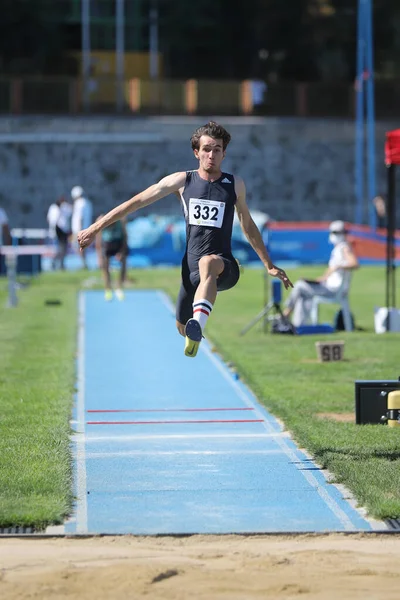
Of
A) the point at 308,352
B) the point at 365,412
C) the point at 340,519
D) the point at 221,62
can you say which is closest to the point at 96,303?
the point at 308,352

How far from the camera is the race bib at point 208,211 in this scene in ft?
30.9

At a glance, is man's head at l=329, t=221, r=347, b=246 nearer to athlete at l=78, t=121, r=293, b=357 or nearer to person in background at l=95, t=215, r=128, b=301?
person in background at l=95, t=215, r=128, b=301

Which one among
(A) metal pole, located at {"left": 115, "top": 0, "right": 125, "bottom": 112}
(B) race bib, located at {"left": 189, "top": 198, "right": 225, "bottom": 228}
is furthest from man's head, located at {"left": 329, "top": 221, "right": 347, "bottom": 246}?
(A) metal pole, located at {"left": 115, "top": 0, "right": 125, "bottom": 112}

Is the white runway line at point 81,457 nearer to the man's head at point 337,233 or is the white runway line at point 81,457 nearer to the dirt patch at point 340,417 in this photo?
the dirt patch at point 340,417

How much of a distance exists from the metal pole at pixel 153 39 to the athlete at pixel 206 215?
38960 millimetres

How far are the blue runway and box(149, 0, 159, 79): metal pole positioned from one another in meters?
33.0

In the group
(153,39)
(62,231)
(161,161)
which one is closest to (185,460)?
(62,231)

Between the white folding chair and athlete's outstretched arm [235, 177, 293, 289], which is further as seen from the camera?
the white folding chair

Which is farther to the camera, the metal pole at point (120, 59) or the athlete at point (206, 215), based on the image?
the metal pole at point (120, 59)

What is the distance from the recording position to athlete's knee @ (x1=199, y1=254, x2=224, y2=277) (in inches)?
367

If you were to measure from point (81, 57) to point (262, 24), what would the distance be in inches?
298

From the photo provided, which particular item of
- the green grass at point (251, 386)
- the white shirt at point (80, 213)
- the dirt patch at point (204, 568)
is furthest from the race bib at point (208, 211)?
the white shirt at point (80, 213)

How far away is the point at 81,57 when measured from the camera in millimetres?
50875

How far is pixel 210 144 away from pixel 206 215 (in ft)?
1.69
